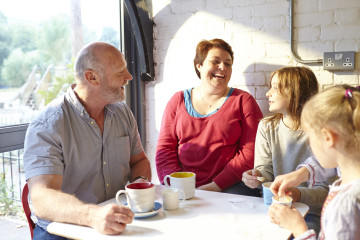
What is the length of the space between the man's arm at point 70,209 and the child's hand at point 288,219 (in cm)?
47

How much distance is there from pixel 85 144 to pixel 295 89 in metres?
1.12

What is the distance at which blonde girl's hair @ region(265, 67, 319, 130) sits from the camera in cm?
189

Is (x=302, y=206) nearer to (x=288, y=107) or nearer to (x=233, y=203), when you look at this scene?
(x=233, y=203)

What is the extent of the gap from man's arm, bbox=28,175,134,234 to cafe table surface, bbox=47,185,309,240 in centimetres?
2

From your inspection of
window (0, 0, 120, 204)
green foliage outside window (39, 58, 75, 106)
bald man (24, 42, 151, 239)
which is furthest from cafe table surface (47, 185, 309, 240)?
green foliage outside window (39, 58, 75, 106)

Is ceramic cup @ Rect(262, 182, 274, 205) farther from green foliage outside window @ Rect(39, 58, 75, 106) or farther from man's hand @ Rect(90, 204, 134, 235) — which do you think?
green foliage outside window @ Rect(39, 58, 75, 106)

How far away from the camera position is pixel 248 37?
239 cm

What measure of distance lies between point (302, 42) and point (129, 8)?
1188 mm

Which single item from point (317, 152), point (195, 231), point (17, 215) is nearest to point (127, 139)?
point (195, 231)

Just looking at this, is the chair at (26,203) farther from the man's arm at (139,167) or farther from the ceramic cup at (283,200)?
the ceramic cup at (283,200)

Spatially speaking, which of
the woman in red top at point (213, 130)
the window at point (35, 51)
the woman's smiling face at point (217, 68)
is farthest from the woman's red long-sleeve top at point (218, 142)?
the window at point (35, 51)

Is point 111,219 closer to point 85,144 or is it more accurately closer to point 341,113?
point 85,144

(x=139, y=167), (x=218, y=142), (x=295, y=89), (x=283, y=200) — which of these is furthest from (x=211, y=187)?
(x=283, y=200)

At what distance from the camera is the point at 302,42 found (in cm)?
223
